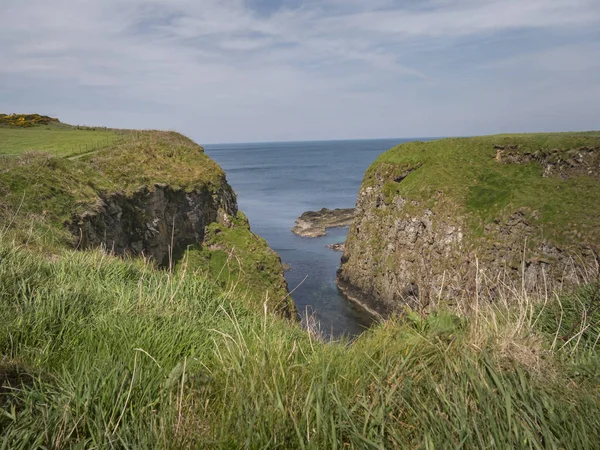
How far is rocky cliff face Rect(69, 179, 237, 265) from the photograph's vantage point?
81.5 ft

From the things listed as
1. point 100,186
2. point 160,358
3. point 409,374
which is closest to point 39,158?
point 100,186

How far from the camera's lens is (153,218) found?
3250 centimetres

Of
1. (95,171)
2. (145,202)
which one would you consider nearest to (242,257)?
(145,202)

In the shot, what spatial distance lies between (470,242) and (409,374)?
3798cm

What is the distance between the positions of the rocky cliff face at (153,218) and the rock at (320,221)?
38663 millimetres

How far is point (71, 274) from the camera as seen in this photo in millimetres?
7246

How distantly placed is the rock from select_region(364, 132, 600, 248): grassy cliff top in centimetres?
2574

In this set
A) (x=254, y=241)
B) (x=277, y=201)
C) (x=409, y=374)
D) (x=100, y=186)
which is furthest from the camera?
(x=277, y=201)

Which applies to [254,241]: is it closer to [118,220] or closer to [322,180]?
[118,220]

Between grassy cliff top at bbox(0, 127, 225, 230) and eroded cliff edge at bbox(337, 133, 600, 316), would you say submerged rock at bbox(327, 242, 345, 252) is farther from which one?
grassy cliff top at bbox(0, 127, 225, 230)

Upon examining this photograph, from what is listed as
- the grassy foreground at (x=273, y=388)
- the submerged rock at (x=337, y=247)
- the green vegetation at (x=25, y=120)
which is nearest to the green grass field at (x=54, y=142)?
the green vegetation at (x=25, y=120)

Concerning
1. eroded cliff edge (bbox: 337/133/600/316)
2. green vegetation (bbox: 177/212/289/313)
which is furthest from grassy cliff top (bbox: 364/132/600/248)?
green vegetation (bbox: 177/212/289/313)

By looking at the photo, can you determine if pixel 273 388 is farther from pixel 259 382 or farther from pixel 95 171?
pixel 95 171

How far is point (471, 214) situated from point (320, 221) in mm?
46544
